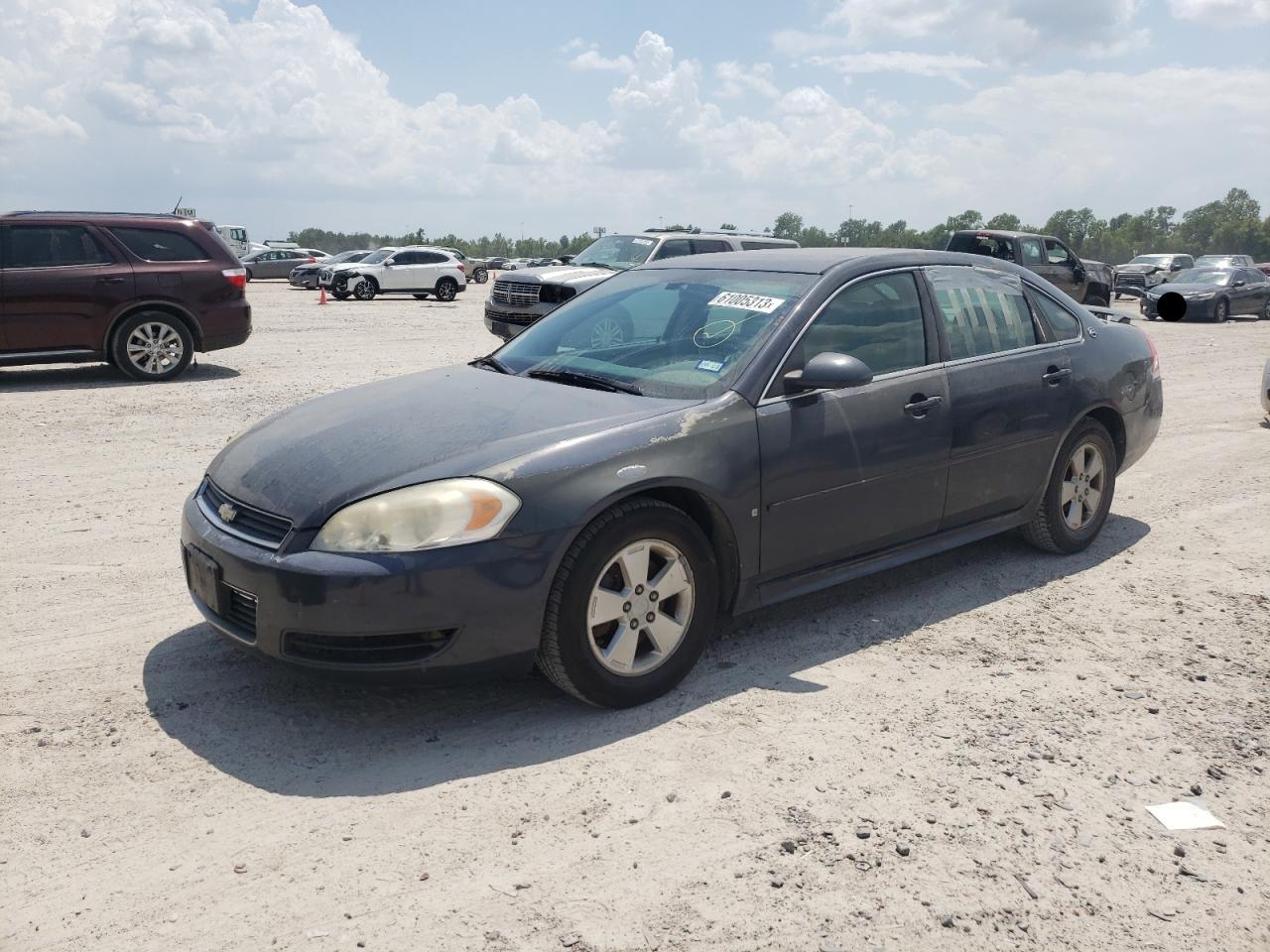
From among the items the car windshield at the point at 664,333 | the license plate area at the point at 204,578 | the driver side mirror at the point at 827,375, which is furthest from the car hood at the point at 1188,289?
the license plate area at the point at 204,578

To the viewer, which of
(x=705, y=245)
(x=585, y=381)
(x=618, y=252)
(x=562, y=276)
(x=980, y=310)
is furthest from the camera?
(x=618, y=252)

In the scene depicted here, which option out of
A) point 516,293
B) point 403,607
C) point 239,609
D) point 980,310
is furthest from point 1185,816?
point 516,293

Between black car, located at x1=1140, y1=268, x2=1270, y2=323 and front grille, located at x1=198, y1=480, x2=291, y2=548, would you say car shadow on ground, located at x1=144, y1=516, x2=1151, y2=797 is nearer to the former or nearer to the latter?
front grille, located at x1=198, y1=480, x2=291, y2=548

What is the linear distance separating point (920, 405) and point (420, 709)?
8.02 feet

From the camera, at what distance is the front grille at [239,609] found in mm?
3719

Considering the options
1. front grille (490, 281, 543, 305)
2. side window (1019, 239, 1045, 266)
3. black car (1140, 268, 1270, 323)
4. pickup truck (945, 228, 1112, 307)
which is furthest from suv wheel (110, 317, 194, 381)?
black car (1140, 268, 1270, 323)

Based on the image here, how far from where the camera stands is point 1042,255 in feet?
78.7

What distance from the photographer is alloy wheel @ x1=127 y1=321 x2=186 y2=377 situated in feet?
39.1

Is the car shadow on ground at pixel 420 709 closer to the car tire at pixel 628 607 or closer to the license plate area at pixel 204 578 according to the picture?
the car tire at pixel 628 607

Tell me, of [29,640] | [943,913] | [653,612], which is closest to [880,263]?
[653,612]

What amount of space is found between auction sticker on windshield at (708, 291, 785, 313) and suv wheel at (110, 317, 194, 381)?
29.7ft

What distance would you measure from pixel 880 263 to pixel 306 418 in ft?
8.41

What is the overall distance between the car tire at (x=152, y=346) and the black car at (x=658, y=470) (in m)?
8.09

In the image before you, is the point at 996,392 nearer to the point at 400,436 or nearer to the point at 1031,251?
the point at 400,436
